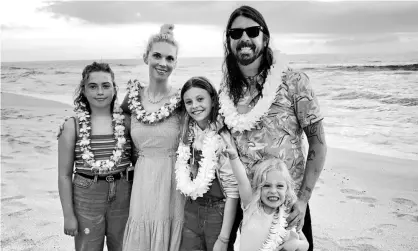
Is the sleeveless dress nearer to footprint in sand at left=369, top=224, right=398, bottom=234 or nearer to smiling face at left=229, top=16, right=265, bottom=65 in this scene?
smiling face at left=229, top=16, right=265, bottom=65

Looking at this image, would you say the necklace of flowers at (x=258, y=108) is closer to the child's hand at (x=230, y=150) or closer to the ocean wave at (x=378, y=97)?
the child's hand at (x=230, y=150)

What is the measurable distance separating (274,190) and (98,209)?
1471 millimetres

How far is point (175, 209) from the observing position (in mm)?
3361

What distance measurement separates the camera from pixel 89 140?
3352 millimetres

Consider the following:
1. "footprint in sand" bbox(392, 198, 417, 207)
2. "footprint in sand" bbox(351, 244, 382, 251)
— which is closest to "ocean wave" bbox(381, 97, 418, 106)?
"footprint in sand" bbox(392, 198, 417, 207)

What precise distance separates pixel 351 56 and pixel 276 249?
29.4 metres

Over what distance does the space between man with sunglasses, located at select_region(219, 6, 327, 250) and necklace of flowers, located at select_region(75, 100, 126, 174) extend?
0.97 meters

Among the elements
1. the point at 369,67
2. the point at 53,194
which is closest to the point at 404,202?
the point at 53,194

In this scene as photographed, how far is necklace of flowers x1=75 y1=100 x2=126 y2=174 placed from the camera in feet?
10.8

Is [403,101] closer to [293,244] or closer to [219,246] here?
[293,244]

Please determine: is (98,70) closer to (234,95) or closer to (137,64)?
(234,95)

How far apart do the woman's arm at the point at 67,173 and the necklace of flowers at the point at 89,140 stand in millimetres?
100

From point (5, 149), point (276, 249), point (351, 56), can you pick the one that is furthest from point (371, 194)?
point (351, 56)

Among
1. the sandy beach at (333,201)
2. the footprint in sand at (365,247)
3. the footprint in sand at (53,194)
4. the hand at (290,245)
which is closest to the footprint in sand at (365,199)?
the sandy beach at (333,201)
